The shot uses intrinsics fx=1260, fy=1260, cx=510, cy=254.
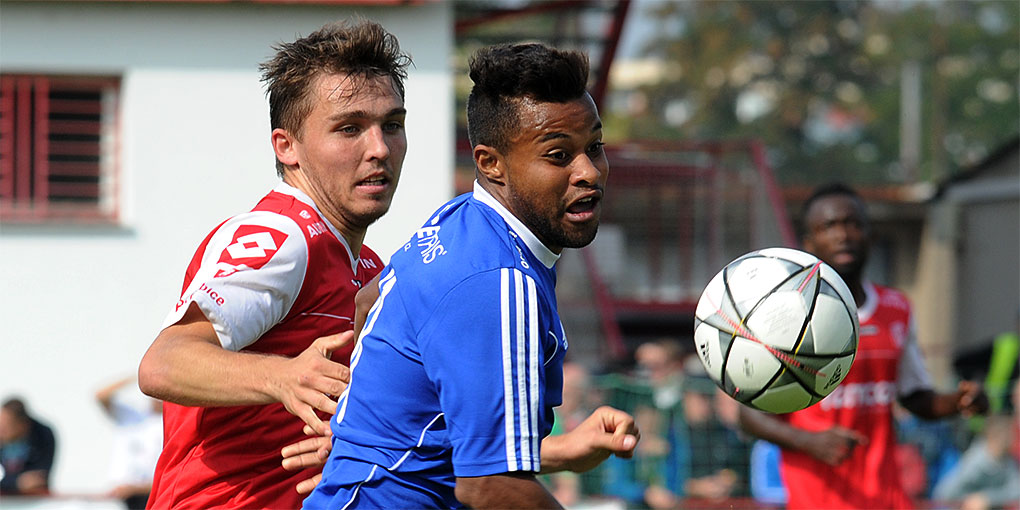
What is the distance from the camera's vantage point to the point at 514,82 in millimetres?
3135

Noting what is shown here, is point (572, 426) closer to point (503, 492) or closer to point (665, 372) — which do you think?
point (665, 372)

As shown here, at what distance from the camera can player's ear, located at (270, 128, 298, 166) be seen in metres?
3.94

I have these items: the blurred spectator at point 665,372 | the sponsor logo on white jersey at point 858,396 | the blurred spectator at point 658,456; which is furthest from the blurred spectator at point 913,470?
the sponsor logo on white jersey at point 858,396

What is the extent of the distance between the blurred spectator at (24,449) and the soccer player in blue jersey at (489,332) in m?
7.10

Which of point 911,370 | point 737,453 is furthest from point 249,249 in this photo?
point 737,453

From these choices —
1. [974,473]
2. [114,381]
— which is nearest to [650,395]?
[974,473]

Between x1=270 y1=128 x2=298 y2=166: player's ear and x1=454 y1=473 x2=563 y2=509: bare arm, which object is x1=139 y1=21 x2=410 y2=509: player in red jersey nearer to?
x1=270 y1=128 x2=298 y2=166: player's ear

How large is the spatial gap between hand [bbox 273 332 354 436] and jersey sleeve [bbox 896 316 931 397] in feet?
13.5

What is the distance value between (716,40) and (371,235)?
31.2 meters

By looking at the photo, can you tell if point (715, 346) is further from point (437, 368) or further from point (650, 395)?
point (650, 395)

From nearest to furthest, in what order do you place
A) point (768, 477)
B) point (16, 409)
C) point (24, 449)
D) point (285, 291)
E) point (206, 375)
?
point (206, 375) → point (285, 291) → point (768, 477) → point (16, 409) → point (24, 449)

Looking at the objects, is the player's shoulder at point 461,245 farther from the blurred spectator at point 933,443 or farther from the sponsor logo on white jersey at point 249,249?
the blurred spectator at point 933,443

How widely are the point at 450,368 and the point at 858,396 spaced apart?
3.91 m

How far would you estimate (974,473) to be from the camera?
10.0 m
